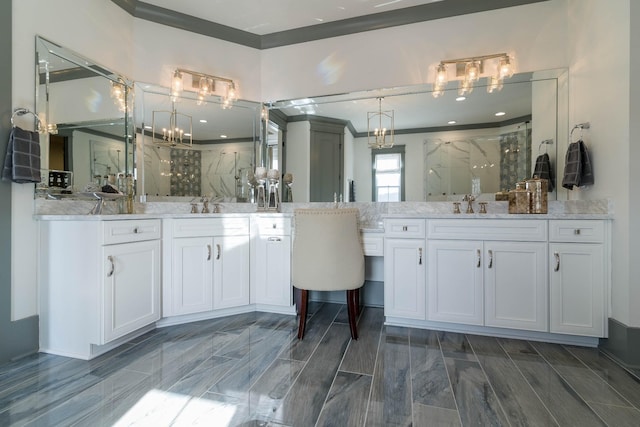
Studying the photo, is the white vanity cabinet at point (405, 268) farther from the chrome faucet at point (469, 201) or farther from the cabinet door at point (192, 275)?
the cabinet door at point (192, 275)

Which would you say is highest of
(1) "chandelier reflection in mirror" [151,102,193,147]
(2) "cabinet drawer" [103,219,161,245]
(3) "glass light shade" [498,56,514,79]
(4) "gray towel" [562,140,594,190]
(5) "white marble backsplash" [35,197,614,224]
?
(3) "glass light shade" [498,56,514,79]

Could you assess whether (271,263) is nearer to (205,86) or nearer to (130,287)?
(130,287)

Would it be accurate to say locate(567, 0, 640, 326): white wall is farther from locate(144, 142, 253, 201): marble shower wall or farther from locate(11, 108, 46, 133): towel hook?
locate(11, 108, 46, 133): towel hook

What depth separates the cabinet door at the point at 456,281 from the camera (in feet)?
7.07

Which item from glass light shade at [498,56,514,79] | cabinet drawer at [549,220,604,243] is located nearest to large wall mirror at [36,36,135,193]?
glass light shade at [498,56,514,79]

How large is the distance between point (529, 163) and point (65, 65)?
3625mm

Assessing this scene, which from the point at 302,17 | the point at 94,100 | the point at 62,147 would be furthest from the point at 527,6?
the point at 62,147

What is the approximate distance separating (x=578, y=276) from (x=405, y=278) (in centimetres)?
109

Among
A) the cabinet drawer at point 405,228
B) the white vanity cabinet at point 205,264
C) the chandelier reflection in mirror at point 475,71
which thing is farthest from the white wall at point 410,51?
the white vanity cabinet at point 205,264

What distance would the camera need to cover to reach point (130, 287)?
2027 mm

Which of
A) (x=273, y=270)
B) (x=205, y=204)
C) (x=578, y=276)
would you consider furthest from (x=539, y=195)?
(x=205, y=204)

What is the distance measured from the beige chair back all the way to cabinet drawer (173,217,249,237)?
0.73 m

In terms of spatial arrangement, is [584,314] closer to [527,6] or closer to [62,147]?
[527,6]

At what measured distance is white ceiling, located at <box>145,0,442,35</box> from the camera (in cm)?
271
